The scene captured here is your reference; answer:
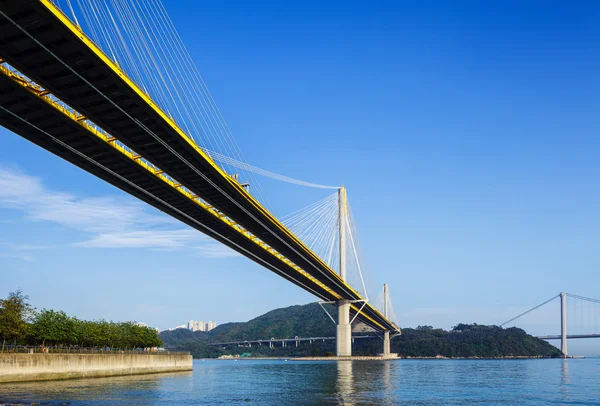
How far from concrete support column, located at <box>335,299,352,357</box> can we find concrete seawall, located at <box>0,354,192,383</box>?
1843 inches

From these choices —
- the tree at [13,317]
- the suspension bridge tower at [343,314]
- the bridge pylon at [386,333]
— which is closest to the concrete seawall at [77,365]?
the tree at [13,317]

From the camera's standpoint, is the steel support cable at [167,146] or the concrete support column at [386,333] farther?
the concrete support column at [386,333]

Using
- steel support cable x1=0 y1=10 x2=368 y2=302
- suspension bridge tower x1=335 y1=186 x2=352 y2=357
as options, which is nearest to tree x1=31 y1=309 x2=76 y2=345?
steel support cable x1=0 y1=10 x2=368 y2=302

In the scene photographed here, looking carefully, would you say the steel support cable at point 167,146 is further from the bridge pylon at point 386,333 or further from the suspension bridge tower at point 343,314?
the bridge pylon at point 386,333

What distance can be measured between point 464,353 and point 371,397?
174511mm

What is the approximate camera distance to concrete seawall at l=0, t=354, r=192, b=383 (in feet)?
138

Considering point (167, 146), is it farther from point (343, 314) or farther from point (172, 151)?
point (343, 314)

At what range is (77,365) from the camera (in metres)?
50.8

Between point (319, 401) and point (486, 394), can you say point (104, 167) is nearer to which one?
point (319, 401)

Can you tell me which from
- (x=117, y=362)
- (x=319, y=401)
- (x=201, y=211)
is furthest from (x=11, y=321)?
(x=319, y=401)

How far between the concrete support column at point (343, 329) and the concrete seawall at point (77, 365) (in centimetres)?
4681

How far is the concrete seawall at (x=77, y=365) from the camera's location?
42094 millimetres

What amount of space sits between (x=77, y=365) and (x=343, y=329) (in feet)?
231

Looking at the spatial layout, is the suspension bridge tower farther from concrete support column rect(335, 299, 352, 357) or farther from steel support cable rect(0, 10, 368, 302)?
steel support cable rect(0, 10, 368, 302)
